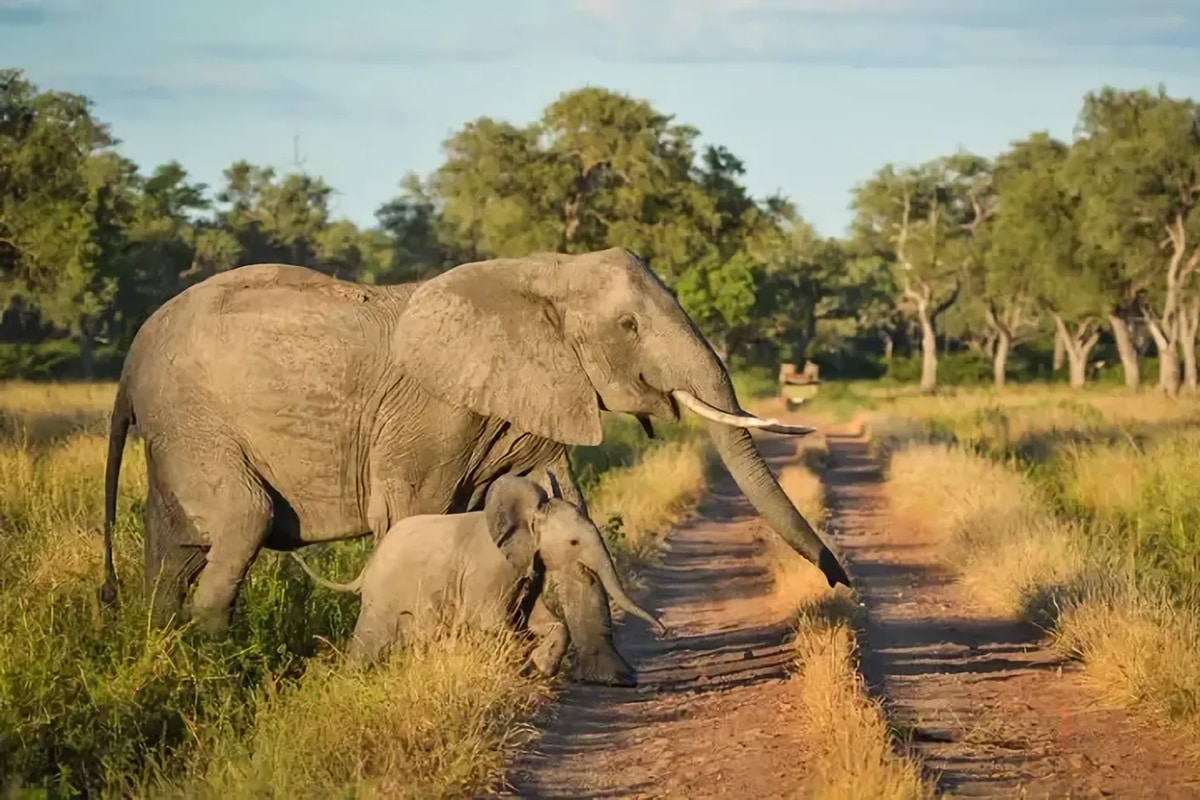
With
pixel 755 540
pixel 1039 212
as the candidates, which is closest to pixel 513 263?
pixel 755 540

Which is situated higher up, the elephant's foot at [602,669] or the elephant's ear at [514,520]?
the elephant's ear at [514,520]

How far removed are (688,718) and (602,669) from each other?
0.60m

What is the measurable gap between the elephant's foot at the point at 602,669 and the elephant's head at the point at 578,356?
3.33 feet

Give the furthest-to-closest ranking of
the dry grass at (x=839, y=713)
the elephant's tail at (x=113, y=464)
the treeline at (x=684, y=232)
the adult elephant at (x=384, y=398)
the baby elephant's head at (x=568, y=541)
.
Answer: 1. the treeline at (x=684, y=232)
2. the elephant's tail at (x=113, y=464)
3. the adult elephant at (x=384, y=398)
4. the baby elephant's head at (x=568, y=541)
5. the dry grass at (x=839, y=713)

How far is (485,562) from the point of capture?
8.21 meters

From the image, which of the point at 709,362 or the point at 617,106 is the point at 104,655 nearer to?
the point at 709,362

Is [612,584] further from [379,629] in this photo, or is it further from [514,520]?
[379,629]

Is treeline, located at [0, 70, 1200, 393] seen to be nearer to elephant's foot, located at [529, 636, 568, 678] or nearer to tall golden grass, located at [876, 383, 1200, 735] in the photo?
tall golden grass, located at [876, 383, 1200, 735]

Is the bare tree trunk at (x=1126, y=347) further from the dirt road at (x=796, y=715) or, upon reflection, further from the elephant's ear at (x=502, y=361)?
the elephant's ear at (x=502, y=361)

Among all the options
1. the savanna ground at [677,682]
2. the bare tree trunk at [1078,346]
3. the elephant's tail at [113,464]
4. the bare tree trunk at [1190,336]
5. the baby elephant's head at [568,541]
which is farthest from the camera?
the bare tree trunk at [1078,346]

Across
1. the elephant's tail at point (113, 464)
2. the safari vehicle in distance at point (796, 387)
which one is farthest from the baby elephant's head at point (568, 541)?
the safari vehicle in distance at point (796, 387)

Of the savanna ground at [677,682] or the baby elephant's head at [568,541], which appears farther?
the baby elephant's head at [568,541]

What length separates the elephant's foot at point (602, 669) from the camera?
8367 millimetres

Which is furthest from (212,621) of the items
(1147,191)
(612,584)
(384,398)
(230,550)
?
(1147,191)
